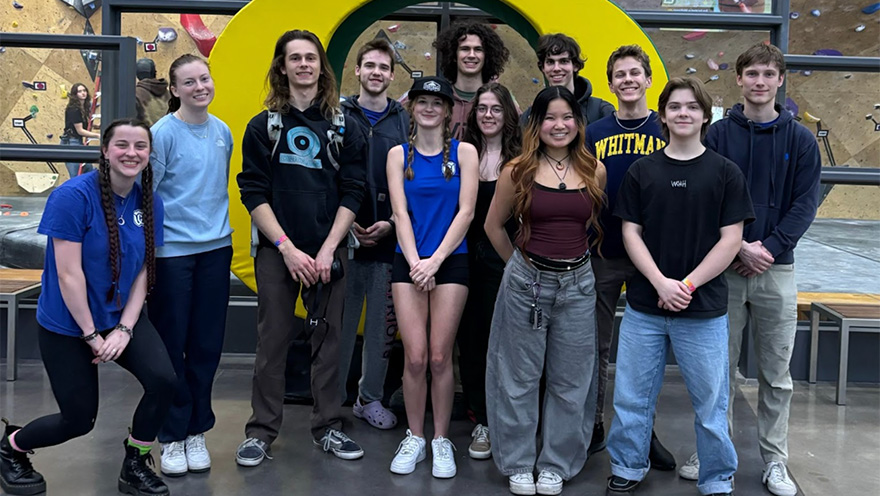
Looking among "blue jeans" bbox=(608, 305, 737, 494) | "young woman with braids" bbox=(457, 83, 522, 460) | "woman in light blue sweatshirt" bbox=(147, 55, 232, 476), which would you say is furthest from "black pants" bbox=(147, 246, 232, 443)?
"blue jeans" bbox=(608, 305, 737, 494)

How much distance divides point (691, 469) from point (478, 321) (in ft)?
4.00

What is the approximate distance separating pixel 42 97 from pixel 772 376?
15.9ft

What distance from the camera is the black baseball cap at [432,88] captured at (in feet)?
11.6

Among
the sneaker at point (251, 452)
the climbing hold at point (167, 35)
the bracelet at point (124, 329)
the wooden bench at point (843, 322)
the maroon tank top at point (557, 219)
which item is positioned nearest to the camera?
the bracelet at point (124, 329)

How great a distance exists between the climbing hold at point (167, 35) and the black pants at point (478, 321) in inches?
123

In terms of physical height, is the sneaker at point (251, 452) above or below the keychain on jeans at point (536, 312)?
below

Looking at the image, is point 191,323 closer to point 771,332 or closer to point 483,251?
point 483,251

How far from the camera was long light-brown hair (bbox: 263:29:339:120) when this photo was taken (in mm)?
3637

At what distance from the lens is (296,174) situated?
11.9ft

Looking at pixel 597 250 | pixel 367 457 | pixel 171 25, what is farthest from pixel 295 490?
pixel 171 25

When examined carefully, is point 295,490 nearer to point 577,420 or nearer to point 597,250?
point 577,420

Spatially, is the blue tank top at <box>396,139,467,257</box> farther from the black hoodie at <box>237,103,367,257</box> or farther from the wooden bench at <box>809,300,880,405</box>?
the wooden bench at <box>809,300,880,405</box>

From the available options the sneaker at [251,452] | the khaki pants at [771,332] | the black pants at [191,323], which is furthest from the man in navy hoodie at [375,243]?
the khaki pants at [771,332]

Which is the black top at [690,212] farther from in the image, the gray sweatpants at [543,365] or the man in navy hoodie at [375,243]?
the man in navy hoodie at [375,243]
